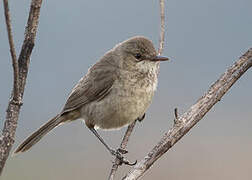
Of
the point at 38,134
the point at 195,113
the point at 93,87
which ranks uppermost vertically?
the point at 195,113

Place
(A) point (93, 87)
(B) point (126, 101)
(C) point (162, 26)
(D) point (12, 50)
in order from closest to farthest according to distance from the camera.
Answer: (D) point (12, 50) → (C) point (162, 26) → (B) point (126, 101) → (A) point (93, 87)

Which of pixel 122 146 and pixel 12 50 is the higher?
pixel 12 50

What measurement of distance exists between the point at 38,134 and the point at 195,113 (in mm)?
2154

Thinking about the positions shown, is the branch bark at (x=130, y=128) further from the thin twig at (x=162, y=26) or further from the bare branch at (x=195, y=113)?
the bare branch at (x=195, y=113)

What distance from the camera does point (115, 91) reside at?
4527mm

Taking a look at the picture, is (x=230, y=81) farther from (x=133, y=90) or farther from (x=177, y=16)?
(x=177, y=16)

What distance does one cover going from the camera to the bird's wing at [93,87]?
4.62 meters

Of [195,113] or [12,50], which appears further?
[195,113]

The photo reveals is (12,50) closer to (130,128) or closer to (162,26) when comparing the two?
(162,26)

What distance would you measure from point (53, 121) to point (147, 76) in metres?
1.02

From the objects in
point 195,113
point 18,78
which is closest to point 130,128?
point 195,113

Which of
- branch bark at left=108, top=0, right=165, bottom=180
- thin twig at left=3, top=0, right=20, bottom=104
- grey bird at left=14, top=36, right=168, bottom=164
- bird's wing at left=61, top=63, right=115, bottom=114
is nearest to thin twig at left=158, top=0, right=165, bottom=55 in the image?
branch bark at left=108, top=0, right=165, bottom=180

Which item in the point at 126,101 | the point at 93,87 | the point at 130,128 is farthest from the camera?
the point at 93,87

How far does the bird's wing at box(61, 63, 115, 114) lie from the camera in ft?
15.2
